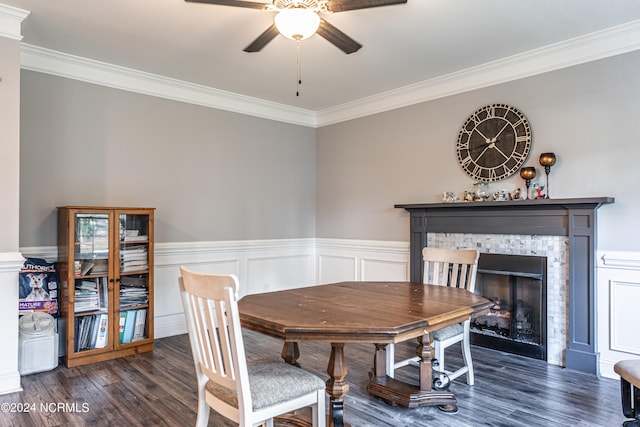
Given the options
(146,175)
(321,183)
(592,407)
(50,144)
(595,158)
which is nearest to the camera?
(592,407)

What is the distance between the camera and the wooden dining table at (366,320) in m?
1.70

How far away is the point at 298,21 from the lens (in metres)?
2.26

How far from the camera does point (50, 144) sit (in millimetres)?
3578

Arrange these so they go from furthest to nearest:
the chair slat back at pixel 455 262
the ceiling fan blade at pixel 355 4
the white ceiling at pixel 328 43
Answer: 1. the chair slat back at pixel 455 262
2. the white ceiling at pixel 328 43
3. the ceiling fan blade at pixel 355 4

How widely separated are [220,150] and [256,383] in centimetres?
335

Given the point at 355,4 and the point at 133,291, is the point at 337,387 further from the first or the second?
the point at 133,291

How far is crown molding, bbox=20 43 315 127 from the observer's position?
354cm

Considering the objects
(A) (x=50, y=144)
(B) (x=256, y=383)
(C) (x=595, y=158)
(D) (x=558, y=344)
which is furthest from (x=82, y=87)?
(D) (x=558, y=344)

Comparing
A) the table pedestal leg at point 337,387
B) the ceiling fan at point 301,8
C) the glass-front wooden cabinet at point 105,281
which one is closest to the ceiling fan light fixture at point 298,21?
the ceiling fan at point 301,8

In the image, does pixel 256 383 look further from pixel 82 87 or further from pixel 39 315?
pixel 82 87

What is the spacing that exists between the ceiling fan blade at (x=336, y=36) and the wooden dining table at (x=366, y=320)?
5.16 ft

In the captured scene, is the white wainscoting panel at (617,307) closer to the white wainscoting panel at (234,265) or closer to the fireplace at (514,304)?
the fireplace at (514,304)

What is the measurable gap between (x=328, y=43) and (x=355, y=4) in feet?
3.62

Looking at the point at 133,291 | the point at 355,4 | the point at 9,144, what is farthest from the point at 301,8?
the point at 133,291
